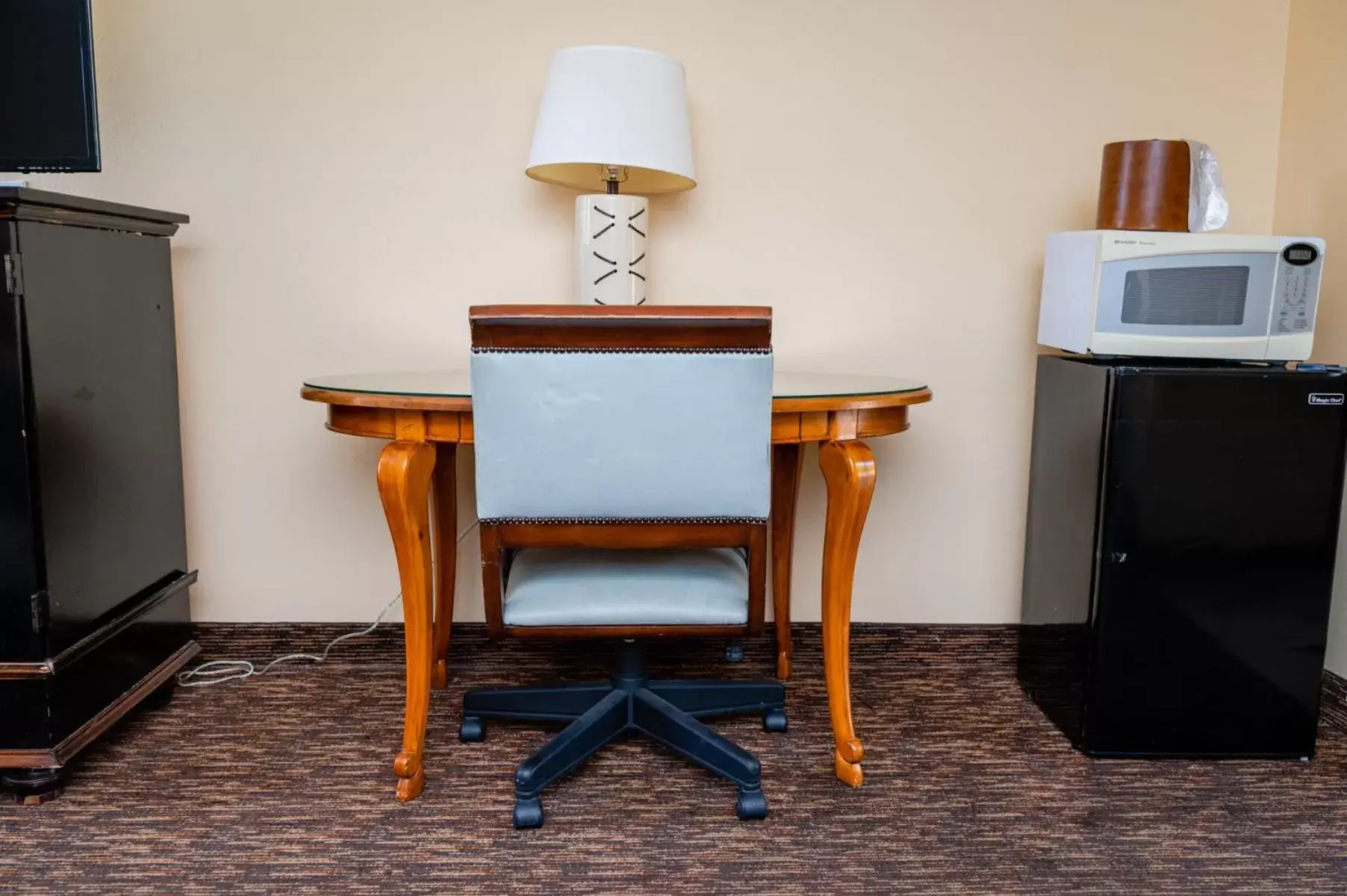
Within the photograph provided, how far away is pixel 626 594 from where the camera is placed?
1.50 m

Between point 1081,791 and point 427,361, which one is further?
point 427,361

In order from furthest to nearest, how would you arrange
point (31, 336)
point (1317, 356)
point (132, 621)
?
point (1317, 356) → point (132, 621) → point (31, 336)

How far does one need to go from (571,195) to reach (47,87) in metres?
1.08

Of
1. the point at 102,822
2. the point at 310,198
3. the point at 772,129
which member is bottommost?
the point at 102,822

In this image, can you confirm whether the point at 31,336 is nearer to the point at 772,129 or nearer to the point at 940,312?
the point at 772,129

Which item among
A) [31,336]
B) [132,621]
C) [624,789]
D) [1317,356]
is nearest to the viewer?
[31,336]

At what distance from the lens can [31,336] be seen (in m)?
1.54

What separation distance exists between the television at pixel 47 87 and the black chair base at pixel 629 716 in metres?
1.34

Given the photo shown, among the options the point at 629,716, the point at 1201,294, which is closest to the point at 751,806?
the point at 629,716

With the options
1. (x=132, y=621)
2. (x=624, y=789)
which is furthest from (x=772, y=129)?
(x=132, y=621)

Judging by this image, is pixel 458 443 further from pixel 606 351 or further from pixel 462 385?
pixel 606 351

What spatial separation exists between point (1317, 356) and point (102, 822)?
2744 mm

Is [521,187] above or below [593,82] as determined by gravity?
below

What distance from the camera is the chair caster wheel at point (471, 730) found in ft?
6.11
